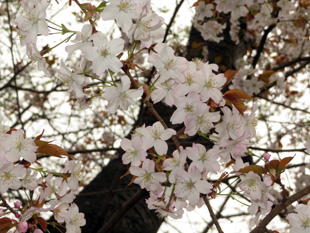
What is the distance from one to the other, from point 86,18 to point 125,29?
88 millimetres

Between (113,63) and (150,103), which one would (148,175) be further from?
(113,63)

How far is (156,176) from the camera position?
3.44 ft

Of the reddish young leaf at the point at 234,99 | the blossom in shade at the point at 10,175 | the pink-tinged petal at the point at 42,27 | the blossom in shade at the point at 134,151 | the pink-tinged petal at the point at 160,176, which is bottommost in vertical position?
the blossom in shade at the point at 10,175

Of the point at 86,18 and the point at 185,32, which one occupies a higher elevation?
the point at 185,32

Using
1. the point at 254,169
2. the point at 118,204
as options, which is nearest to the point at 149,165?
the point at 254,169

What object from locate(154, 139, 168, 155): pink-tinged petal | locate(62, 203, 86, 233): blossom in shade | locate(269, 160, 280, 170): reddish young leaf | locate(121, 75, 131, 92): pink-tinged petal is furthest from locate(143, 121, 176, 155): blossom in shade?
locate(62, 203, 86, 233): blossom in shade

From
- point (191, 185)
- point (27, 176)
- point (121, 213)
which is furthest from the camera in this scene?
point (121, 213)

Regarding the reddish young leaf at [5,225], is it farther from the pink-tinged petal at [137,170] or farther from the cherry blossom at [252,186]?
the cherry blossom at [252,186]

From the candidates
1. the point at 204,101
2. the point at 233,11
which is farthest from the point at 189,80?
the point at 233,11

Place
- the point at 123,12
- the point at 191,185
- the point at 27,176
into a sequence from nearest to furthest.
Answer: the point at 123,12 → the point at 191,185 → the point at 27,176

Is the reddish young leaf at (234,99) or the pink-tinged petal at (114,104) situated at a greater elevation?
the reddish young leaf at (234,99)

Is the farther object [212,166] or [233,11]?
[233,11]

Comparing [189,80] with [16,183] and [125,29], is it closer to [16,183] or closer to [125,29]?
[125,29]

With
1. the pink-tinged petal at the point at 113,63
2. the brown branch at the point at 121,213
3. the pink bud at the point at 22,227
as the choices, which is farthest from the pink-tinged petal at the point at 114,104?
the brown branch at the point at 121,213
